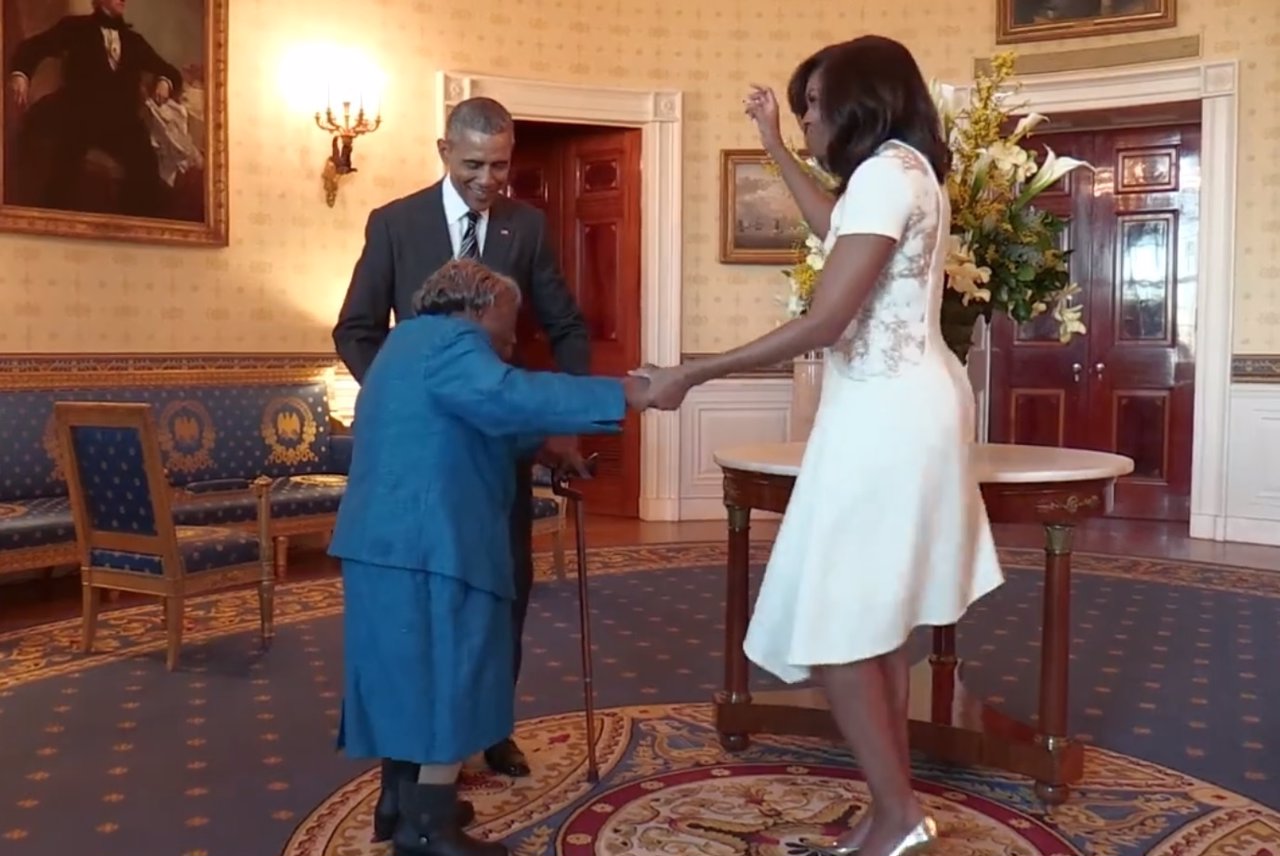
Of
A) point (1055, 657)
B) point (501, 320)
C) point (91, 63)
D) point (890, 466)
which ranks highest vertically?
point (91, 63)

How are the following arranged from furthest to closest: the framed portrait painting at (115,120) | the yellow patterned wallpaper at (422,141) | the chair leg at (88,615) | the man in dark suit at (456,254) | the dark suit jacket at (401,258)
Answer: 1. the yellow patterned wallpaper at (422,141)
2. the framed portrait painting at (115,120)
3. the chair leg at (88,615)
4. the dark suit jacket at (401,258)
5. the man in dark suit at (456,254)

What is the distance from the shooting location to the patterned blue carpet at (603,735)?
9.16ft

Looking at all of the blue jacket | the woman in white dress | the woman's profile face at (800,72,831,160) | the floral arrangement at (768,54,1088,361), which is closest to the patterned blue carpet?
the woman in white dress

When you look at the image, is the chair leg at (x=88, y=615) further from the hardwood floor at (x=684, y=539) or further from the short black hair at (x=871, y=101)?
the short black hair at (x=871, y=101)

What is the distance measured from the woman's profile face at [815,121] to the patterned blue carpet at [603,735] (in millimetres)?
1434

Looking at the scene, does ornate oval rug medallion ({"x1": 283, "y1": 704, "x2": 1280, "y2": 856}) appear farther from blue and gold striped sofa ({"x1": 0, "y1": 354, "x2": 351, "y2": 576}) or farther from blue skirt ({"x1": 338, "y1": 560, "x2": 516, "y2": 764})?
blue and gold striped sofa ({"x1": 0, "y1": 354, "x2": 351, "y2": 576})

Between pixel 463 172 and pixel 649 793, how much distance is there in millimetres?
1493

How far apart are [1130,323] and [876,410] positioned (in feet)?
20.5

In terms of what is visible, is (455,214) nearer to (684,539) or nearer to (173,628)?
(173,628)

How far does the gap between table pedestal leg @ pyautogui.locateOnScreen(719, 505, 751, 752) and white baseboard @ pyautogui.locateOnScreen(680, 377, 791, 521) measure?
15.0 feet

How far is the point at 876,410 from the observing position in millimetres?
2316

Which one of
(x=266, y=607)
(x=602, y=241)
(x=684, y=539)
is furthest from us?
(x=602, y=241)

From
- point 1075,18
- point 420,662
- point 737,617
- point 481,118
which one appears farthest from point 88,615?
point 1075,18

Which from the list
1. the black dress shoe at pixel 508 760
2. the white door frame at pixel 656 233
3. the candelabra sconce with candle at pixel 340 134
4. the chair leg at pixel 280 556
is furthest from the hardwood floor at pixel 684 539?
the black dress shoe at pixel 508 760
